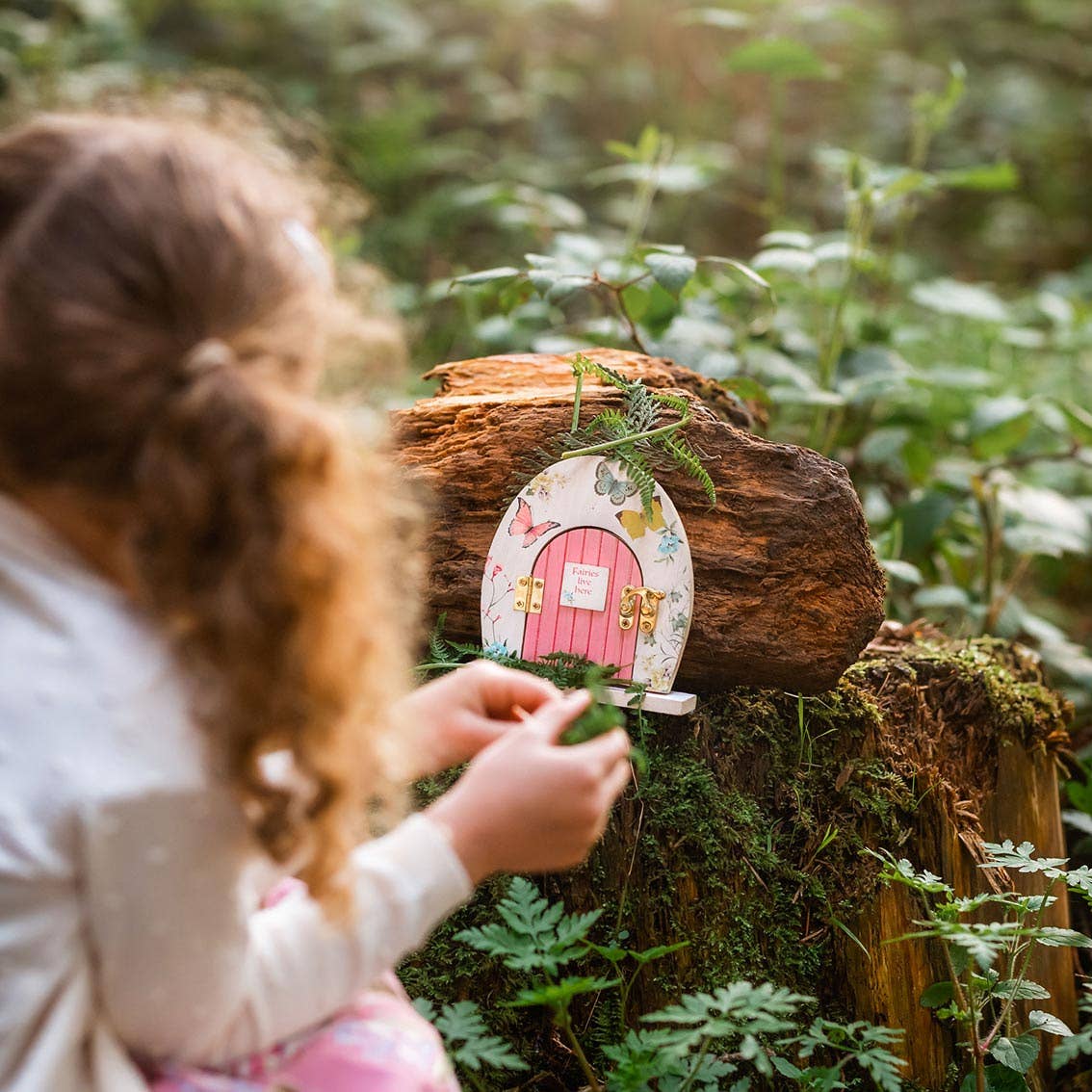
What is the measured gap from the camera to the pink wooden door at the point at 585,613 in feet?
5.05

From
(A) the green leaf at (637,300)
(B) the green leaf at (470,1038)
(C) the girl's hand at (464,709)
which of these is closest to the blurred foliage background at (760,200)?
(A) the green leaf at (637,300)

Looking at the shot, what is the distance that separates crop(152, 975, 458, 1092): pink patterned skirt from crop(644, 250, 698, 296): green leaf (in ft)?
4.41

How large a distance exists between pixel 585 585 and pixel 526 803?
23.9 inches

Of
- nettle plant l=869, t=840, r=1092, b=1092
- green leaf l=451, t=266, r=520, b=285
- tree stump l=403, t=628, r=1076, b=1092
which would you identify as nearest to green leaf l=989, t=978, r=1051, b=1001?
nettle plant l=869, t=840, r=1092, b=1092

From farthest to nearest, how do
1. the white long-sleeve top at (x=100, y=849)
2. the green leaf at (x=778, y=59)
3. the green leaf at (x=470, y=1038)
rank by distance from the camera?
the green leaf at (x=778, y=59)
the green leaf at (x=470, y=1038)
the white long-sleeve top at (x=100, y=849)

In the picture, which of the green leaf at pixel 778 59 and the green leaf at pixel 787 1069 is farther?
the green leaf at pixel 778 59

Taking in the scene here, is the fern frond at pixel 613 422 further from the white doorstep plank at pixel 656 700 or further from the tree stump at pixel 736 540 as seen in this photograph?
the white doorstep plank at pixel 656 700

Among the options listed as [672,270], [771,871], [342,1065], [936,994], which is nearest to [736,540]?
[771,871]

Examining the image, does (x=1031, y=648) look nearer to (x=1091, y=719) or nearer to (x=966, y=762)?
(x=1091, y=719)

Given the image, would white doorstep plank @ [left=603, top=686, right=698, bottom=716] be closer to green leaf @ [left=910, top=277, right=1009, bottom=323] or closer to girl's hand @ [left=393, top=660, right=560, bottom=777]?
girl's hand @ [left=393, top=660, right=560, bottom=777]

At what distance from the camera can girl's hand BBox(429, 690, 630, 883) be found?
3.21 feet

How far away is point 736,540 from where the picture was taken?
156 cm

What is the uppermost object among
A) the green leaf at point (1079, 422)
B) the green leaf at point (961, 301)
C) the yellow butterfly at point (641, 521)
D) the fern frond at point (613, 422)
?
the green leaf at point (961, 301)

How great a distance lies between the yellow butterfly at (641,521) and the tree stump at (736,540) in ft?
0.24
